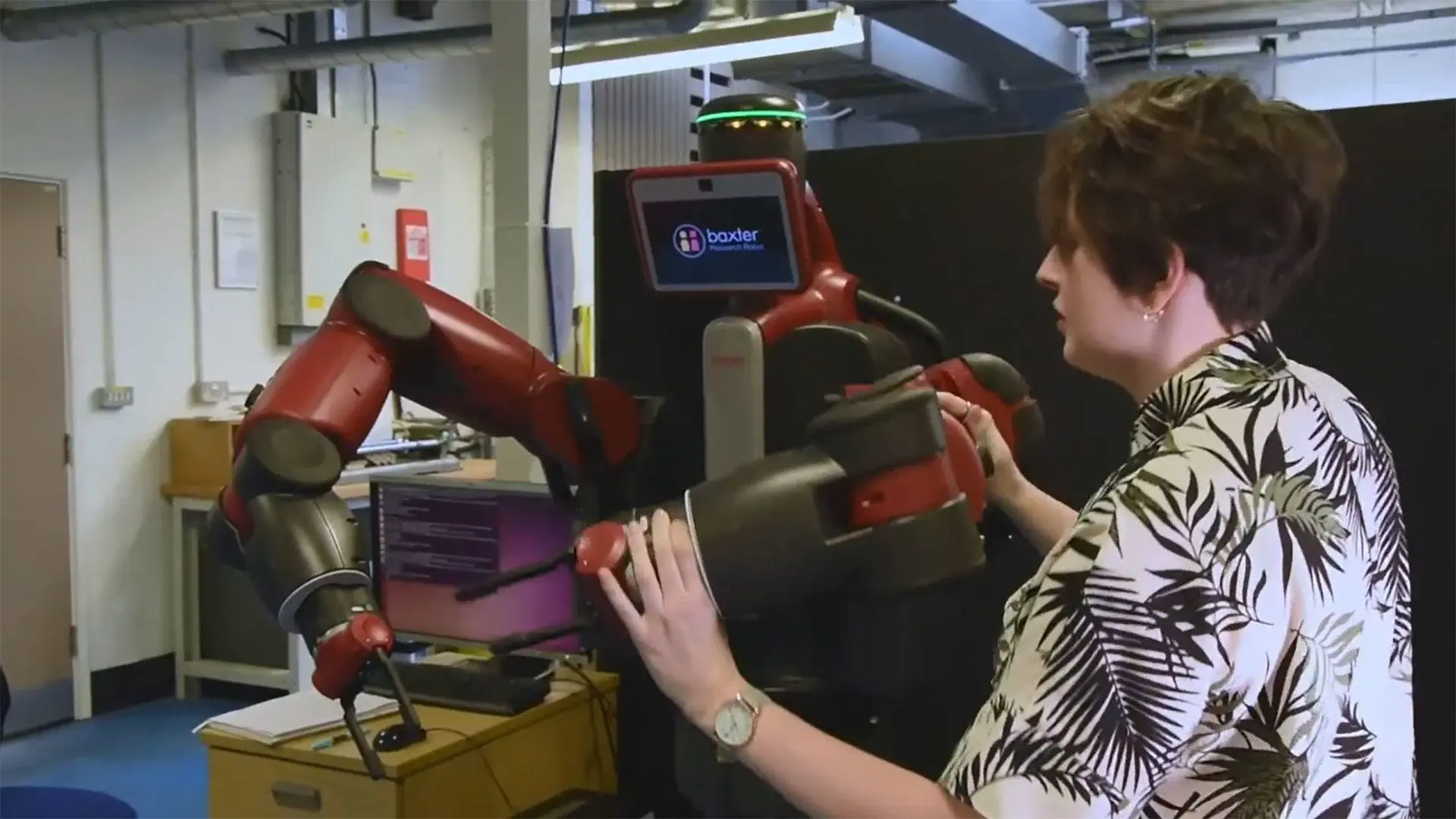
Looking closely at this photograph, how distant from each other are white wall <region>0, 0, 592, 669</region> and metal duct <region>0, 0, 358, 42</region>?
15 cm

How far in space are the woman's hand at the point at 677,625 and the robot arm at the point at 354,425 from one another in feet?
1.03

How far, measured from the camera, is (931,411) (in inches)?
48.8

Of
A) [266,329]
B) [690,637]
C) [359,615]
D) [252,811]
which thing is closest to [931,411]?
[690,637]

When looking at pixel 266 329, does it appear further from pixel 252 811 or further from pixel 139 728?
pixel 252 811

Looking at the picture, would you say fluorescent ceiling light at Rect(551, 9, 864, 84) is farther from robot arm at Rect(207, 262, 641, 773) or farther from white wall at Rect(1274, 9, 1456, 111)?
white wall at Rect(1274, 9, 1456, 111)

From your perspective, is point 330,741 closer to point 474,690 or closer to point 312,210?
point 474,690

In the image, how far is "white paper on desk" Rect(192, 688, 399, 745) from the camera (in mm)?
2039

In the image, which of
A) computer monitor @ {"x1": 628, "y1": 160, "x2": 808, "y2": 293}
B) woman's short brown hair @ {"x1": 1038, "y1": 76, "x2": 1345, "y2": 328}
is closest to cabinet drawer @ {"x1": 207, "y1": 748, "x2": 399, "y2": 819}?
computer monitor @ {"x1": 628, "y1": 160, "x2": 808, "y2": 293}

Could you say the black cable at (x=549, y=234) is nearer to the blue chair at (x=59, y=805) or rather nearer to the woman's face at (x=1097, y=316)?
the woman's face at (x=1097, y=316)

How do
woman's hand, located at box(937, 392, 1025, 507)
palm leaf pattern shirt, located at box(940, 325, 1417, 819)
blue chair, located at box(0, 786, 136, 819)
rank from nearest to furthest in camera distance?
palm leaf pattern shirt, located at box(940, 325, 1417, 819), woman's hand, located at box(937, 392, 1025, 507), blue chair, located at box(0, 786, 136, 819)

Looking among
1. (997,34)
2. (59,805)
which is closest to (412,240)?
(997,34)

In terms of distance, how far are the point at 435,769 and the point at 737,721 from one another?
3.57ft

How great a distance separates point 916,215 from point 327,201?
359 centimetres

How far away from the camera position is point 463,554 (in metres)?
2.35
